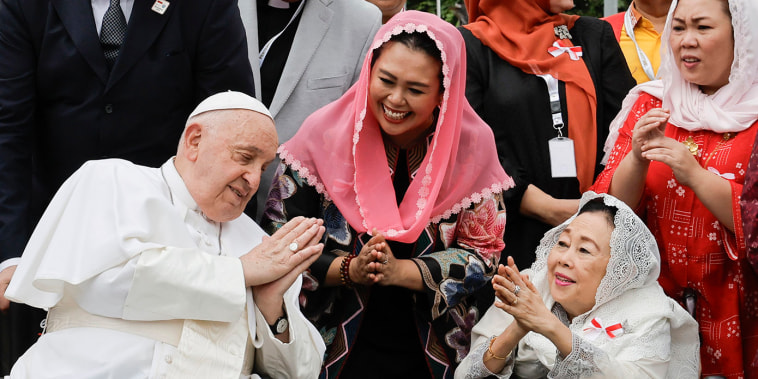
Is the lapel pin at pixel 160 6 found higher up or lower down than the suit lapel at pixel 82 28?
higher up

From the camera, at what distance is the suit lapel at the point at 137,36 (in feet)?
12.3

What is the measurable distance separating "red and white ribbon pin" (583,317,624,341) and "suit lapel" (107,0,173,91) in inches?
80.5

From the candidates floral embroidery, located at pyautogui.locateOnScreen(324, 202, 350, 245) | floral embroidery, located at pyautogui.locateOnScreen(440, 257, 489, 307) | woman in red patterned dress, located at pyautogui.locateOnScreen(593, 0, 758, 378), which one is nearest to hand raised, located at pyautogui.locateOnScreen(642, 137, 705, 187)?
woman in red patterned dress, located at pyautogui.locateOnScreen(593, 0, 758, 378)

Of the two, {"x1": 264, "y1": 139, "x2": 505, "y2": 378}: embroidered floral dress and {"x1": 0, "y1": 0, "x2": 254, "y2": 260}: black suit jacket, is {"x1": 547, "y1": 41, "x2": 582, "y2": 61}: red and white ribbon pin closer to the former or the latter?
{"x1": 264, "y1": 139, "x2": 505, "y2": 378}: embroidered floral dress

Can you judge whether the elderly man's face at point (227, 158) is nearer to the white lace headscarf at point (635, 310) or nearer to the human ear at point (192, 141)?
the human ear at point (192, 141)

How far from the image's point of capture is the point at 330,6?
14.5ft

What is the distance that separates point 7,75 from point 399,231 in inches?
64.0

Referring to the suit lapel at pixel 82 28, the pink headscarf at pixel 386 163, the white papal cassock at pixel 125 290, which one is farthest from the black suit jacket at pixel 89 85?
the white papal cassock at pixel 125 290

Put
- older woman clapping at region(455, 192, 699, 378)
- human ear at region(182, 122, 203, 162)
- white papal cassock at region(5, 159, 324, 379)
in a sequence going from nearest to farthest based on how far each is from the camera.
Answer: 1. white papal cassock at region(5, 159, 324, 379)
2. human ear at region(182, 122, 203, 162)
3. older woman clapping at region(455, 192, 699, 378)

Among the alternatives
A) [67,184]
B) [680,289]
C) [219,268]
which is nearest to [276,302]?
[219,268]

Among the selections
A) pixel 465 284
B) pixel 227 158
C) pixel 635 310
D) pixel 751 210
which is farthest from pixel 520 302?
pixel 227 158

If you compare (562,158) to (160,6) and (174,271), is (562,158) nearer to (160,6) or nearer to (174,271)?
(160,6)

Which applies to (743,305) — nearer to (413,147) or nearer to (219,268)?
(413,147)

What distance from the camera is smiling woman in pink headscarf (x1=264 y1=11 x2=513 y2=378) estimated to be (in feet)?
→ 12.3
